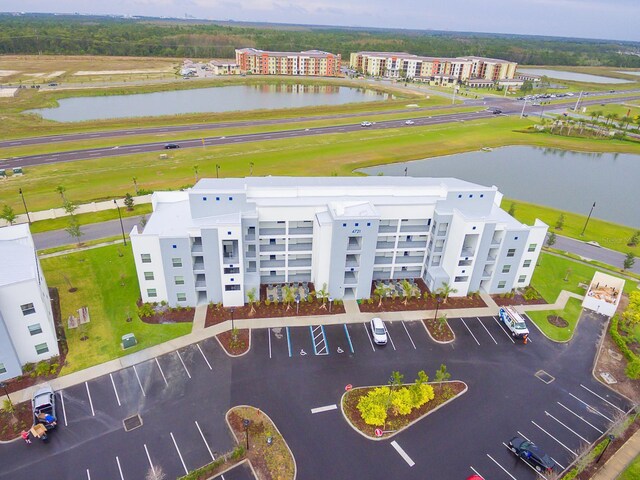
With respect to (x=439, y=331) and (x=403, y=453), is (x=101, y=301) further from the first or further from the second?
(x=439, y=331)

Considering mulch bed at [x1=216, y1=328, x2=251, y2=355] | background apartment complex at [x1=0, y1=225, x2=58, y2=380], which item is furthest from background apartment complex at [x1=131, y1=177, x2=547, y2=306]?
background apartment complex at [x1=0, y1=225, x2=58, y2=380]

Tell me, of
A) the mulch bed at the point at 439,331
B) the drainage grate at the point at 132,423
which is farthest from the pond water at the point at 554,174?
the drainage grate at the point at 132,423

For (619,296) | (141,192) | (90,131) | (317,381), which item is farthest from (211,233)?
(90,131)

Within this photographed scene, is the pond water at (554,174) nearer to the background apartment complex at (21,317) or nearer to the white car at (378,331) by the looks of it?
the white car at (378,331)

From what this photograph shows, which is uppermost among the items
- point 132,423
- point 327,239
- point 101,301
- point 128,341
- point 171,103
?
point 327,239

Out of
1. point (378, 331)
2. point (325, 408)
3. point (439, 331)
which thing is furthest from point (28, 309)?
point (439, 331)

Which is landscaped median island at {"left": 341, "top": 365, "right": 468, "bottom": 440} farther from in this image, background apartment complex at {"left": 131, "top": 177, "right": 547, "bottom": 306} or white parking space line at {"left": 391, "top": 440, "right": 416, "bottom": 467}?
background apartment complex at {"left": 131, "top": 177, "right": 547, "bottom": 306}
